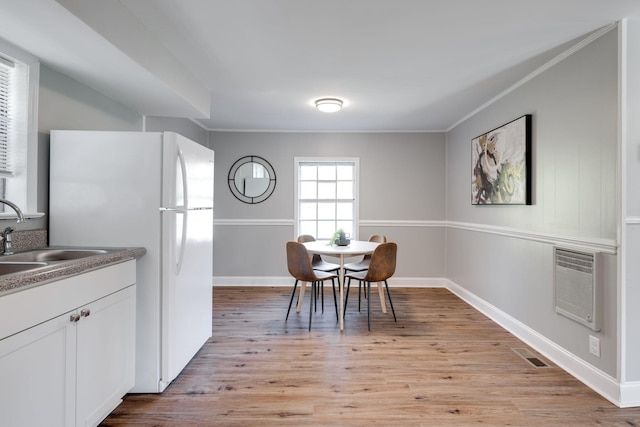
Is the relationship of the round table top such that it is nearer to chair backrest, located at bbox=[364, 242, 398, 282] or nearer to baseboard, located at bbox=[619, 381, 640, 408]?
chair backrest, located at bbox=[364, 242, 398, 282]

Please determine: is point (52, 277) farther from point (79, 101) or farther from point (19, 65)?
point (79, 101)

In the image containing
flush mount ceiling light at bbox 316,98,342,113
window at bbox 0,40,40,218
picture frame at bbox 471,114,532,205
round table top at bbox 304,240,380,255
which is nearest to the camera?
window at bbox 0,40,40,218

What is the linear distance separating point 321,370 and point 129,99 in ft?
8.73

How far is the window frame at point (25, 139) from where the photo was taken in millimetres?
2049

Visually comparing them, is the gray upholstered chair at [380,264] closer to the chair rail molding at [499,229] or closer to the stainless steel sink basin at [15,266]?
the chair rail molding at [499,229]

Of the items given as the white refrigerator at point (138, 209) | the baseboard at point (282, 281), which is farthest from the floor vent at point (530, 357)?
the white refrigerator at point (138, 209)

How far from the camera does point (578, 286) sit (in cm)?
247

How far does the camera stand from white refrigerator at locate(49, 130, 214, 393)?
87.0 inches

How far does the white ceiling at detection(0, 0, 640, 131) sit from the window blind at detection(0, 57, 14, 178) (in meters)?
0.18

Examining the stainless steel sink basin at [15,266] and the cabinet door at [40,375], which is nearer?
the cabinet door at [40,375]

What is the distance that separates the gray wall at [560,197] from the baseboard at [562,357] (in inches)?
2.0

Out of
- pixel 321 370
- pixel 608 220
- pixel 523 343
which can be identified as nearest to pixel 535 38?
pixel 608 220

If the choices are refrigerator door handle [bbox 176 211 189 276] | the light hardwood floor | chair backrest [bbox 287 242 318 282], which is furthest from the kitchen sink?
chair backrest [bbox 287 242 318 282]

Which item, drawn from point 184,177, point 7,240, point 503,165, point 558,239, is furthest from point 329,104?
point 7,240
